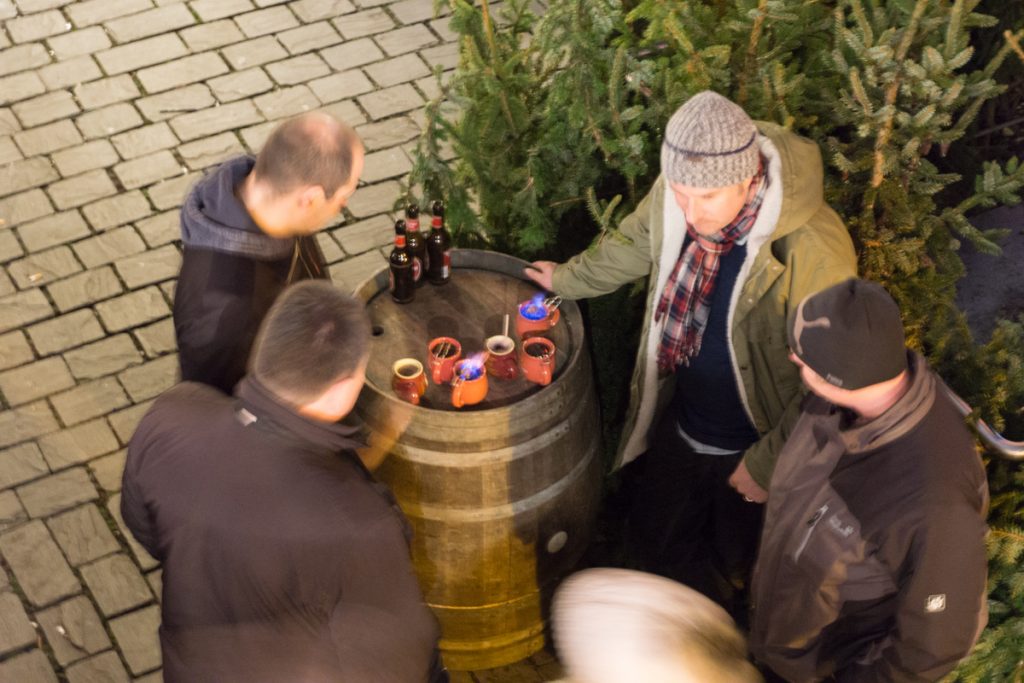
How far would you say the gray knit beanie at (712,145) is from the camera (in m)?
3.25

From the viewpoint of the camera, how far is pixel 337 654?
3164mm

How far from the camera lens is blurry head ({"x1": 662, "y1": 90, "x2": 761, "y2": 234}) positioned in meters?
3.26

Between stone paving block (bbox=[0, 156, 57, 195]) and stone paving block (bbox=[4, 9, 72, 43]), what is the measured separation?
4.33ft

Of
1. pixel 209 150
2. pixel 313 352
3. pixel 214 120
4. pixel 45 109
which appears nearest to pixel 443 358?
pixel 313 352

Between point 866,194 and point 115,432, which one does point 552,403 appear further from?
point 115,432

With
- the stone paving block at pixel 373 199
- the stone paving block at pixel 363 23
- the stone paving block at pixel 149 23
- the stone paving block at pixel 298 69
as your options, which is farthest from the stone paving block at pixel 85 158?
the stone paving block at pixel 363 23

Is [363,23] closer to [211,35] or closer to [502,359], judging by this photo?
[211,35]

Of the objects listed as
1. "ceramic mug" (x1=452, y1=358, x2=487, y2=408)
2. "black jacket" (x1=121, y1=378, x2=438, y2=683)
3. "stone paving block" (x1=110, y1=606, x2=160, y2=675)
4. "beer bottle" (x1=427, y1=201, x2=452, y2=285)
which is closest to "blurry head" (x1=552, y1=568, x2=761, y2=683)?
Result: "black jacket" (x1=121, y1=378, x2=438, y2=683)

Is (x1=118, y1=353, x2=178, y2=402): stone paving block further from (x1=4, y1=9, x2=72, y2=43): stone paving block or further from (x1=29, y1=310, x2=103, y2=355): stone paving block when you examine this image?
(x1=4, y1=9, x2=72, y2=43): stone paving block

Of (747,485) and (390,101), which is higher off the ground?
(747,485)

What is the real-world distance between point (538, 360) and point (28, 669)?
2742 millimetres

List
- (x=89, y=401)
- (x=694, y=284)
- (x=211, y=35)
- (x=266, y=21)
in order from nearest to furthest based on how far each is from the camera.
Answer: (x=694, y=284) < (x=89, y=401) < (x=211, y=35) < (x=266, y=21)

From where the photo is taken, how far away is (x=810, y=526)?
3.18m

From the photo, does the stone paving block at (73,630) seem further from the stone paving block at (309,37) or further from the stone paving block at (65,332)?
the stone paving block at (309,37)
